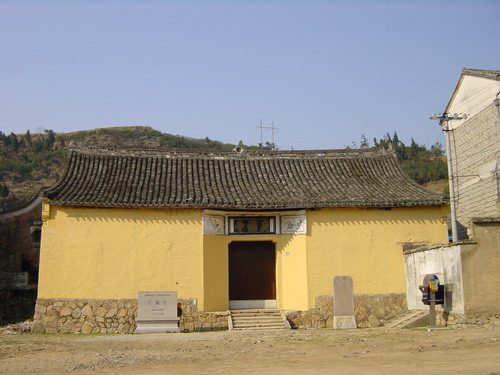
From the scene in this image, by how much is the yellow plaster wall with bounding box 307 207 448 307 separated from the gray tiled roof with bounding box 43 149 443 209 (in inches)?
20.2

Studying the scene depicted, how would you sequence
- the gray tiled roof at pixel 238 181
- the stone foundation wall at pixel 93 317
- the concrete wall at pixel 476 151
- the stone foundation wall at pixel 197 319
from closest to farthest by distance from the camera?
the stone foundation wall at pixel 93 317
the stone foundation wall at pixel 197 319
the gray tiled roof at pixel 238 181
the concrete wall at pixel 476 151

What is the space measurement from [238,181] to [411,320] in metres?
7.32

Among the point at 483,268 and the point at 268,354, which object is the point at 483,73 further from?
the point at 268,354

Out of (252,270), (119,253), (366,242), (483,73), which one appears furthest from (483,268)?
(119,253)

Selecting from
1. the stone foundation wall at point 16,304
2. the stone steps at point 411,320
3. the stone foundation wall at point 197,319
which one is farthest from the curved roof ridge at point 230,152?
the stone foundation wall at point 16,304

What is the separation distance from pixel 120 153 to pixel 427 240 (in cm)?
1097

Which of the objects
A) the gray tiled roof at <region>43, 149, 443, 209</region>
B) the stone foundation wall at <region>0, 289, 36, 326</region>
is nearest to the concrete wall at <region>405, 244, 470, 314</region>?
the gray tiled roof at <region>43, 149, 443, 209</region>

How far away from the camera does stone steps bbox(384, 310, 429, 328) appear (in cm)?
1608

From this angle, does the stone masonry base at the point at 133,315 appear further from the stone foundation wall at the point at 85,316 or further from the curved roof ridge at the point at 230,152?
the curved roof ridge at the point at 230,152

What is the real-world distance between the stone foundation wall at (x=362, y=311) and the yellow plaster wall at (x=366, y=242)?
217mm

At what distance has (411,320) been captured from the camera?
53.5 feet

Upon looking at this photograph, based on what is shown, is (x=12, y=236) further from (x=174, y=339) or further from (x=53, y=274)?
(x=174, y=339)

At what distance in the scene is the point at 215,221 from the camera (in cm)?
1848

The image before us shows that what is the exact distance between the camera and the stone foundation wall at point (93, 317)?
1702 cm
